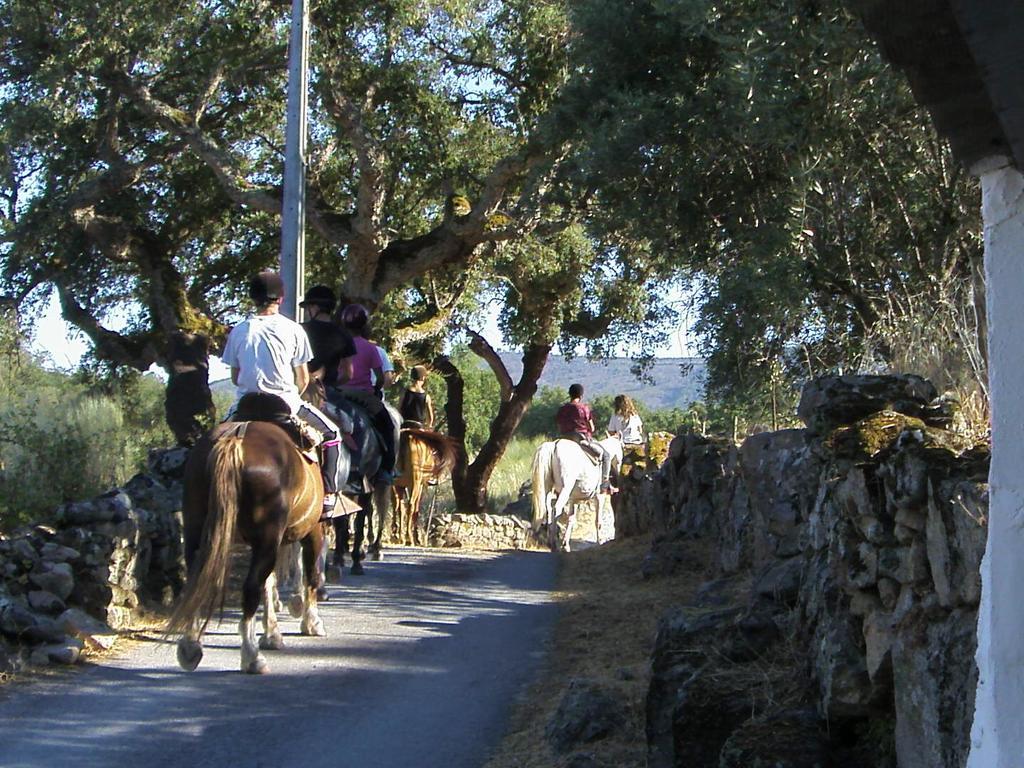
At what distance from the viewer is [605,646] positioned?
10672 mm

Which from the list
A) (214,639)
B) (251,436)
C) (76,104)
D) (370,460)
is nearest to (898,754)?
(251,436)

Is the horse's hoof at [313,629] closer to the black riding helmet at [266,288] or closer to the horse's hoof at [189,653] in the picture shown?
the horse's hoof at [189,653]

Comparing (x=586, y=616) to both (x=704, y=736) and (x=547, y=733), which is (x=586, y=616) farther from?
(x=704, y=736)

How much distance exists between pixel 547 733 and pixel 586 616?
15.4 ft

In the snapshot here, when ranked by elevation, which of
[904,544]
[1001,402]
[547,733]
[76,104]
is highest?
[76,104]

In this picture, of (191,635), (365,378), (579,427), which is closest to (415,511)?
(579,427)

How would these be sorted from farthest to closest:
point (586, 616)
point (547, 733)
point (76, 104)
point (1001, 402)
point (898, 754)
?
point (76, 104), point (586, 616), point (547, 733), point (898, 754), point (1001, 402)

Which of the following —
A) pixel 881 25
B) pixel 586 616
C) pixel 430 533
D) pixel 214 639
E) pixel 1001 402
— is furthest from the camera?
pixel 430 533

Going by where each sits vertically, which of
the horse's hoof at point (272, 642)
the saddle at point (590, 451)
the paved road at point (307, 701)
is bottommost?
the paved road at point (307, 701)

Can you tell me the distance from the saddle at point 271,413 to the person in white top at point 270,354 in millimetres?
46

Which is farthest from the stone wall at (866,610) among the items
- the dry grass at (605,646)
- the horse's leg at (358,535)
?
the horse's leg at (358,535)

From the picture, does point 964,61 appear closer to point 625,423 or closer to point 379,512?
point 379,512

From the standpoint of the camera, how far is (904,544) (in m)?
5.36

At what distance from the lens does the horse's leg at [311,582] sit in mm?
11000
